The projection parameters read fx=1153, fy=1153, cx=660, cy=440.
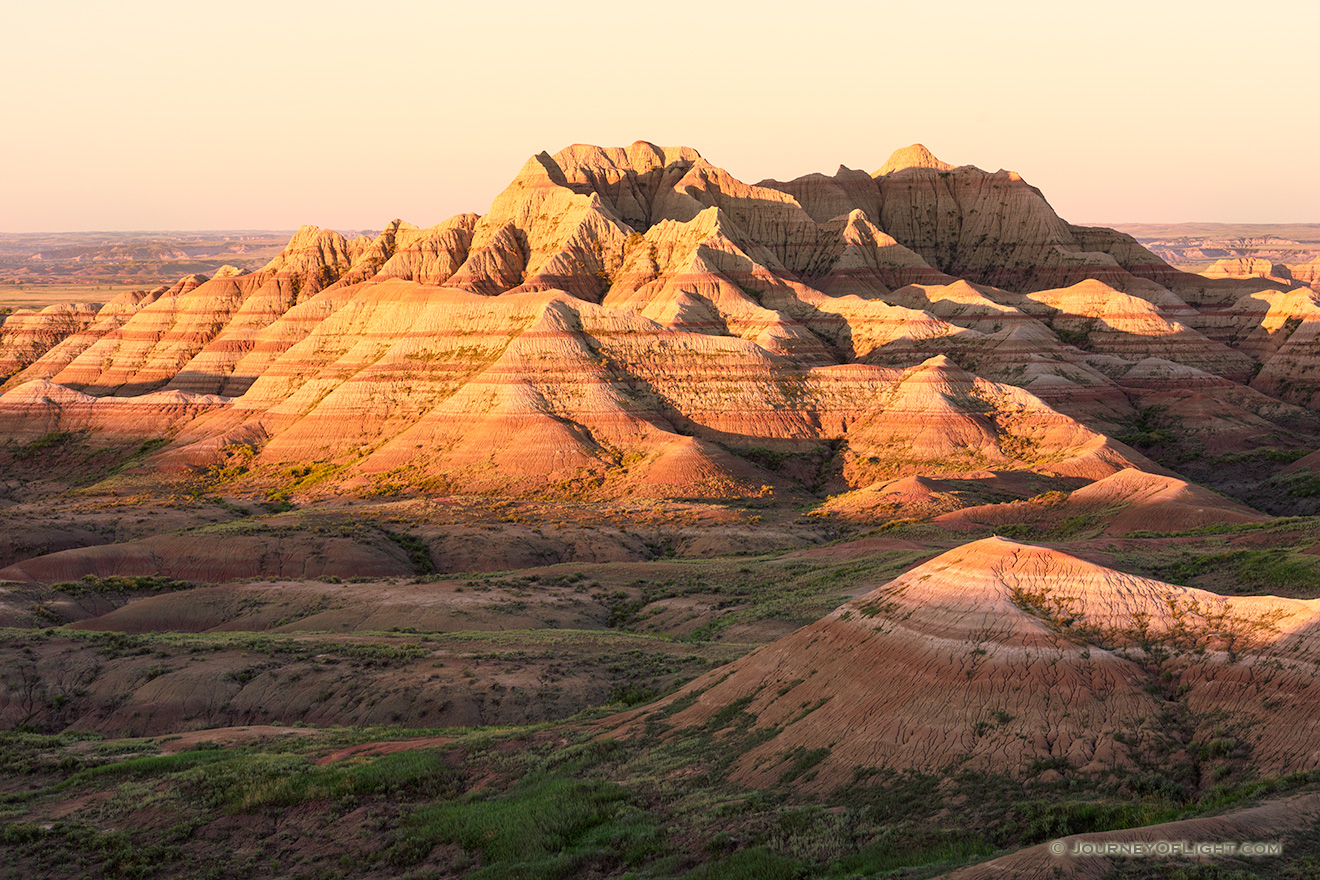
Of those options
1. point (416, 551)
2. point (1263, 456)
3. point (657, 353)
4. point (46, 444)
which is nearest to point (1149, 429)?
point (1263, 456)

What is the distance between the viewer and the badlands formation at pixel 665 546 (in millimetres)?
25812

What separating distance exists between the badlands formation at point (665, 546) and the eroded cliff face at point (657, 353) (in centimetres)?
61

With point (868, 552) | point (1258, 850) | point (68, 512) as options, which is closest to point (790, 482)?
point (868, 552)

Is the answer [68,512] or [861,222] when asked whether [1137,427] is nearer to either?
[861,222]

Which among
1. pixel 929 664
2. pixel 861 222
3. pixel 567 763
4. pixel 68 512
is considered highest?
pixel 861 222

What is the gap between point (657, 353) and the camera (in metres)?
127

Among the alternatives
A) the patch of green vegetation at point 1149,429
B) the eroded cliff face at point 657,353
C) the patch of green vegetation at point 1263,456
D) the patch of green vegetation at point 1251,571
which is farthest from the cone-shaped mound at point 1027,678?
the patch of green vegetation at point 1263,456

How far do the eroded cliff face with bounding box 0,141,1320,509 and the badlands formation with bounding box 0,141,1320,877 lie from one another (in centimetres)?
61

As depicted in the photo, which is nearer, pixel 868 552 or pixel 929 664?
pixel 929 664

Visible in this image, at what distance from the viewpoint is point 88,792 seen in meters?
32.3

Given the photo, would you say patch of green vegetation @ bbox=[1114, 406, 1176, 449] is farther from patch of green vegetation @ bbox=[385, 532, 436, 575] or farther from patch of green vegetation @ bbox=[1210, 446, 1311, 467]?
patch of green vegetation @ bbox=[385, 532, 436, 575]

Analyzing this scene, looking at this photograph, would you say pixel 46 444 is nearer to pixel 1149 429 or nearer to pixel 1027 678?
pixel 1149 429

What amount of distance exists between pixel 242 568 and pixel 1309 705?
66.7m

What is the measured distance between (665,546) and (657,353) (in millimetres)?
43606
